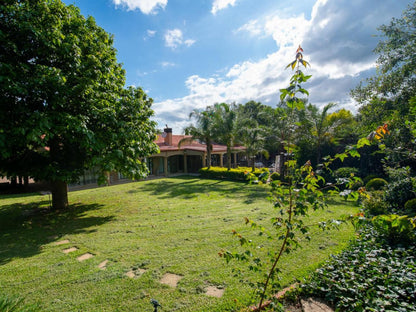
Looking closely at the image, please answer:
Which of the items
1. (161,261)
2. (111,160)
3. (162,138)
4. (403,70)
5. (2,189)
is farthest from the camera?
(162,138)

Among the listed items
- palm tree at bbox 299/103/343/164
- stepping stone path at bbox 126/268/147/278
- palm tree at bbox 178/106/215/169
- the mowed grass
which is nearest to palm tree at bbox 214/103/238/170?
palm tree at bbox 178/106/215/169

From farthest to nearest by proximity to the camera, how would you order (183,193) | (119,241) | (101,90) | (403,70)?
(183,193)
(403,70)
(101,90)
(119,241)

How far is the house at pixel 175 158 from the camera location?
2397 centimetres

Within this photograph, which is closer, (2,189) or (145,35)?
(145,35)

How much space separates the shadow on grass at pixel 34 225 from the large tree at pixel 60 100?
1.11 metres

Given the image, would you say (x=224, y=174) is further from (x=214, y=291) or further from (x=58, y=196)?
(x=214, y=291)

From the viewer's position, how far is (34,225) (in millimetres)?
8180

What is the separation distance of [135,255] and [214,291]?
2462mm

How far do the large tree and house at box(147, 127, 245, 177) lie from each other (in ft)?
44.5

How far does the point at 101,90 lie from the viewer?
8875 mm

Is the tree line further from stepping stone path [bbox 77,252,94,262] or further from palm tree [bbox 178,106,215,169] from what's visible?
stepping stone path [bbox 77,252,94,262]

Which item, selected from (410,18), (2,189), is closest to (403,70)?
(410,18)

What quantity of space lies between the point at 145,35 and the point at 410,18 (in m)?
15.0

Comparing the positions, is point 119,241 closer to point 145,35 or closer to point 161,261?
point 161,261
